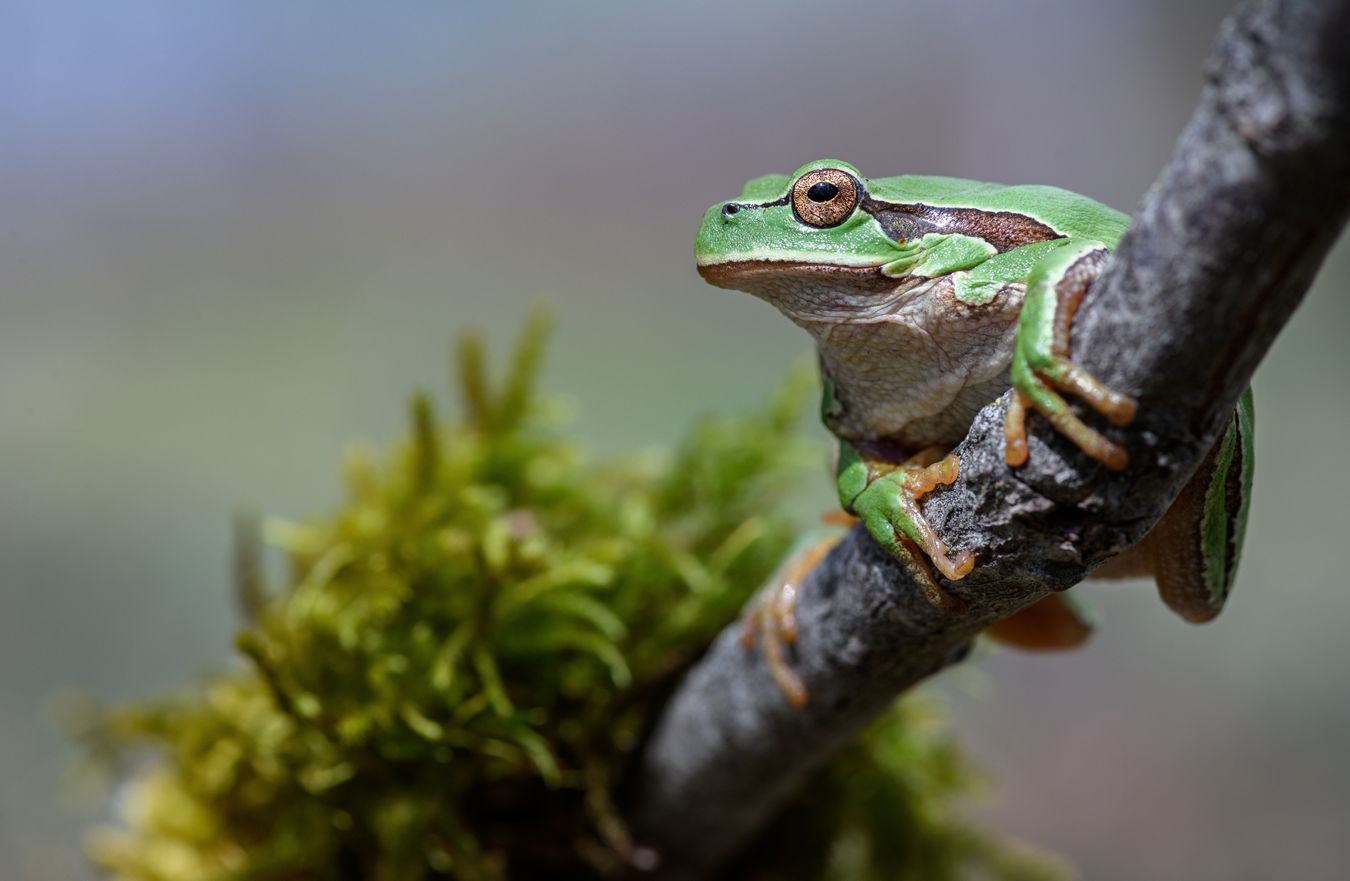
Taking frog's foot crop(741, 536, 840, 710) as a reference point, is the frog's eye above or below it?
above

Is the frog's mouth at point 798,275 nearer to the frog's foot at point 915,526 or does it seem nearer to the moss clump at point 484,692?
the frog's foot at point 915,526

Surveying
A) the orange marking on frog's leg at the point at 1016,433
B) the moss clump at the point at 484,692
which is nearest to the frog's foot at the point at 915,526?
the orange marking on frog's leg at the point at 1016,433

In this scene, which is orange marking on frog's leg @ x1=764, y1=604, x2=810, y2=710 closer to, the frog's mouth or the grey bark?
the grey bark

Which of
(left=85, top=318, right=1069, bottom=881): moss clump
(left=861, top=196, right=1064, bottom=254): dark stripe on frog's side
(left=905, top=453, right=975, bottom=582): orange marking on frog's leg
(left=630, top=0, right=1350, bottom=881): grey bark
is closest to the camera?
(left=630, top=0, right=1350, bottom=881): grey bark

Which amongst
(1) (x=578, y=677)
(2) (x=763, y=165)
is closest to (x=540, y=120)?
(2) (x=763, y=165)

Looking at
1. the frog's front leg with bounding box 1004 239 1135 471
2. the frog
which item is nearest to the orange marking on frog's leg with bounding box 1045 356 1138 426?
the frog's front leg with bounding box 1004 239 1135 471

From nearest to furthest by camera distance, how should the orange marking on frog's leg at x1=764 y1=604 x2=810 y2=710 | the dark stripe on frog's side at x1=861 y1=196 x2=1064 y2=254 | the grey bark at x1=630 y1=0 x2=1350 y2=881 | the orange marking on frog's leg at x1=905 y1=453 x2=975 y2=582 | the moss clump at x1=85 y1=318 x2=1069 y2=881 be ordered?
the grey bark at x1=630 y1=0 x2=1350 y2=881 → the orange marking on frog's leg at x1=905 y1=453 x2=975 y2=582 → the dark stripe on frog's side at x1=861 y1=196 x2=1064 y2=254 → the orange marking on frog's leg at x1=764 y1=604 x2=810 y2=710 → the moss clump at x1=85 y1=318 x2=1069 y2=881

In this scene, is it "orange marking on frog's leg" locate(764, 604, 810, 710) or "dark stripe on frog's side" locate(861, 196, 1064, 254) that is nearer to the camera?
"dark stripe on frog's side" locate(861, 196, 1064, 254)

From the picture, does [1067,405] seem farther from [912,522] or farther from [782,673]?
[782,673]
